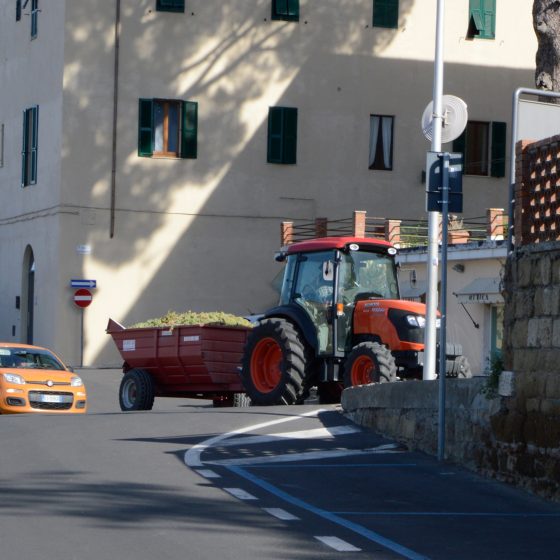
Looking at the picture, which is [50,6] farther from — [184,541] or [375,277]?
[184,541]

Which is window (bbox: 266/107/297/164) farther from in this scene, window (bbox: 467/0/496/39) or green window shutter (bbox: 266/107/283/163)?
window (bbox: 467/0/496/39)

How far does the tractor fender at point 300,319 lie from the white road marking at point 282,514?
1025cm

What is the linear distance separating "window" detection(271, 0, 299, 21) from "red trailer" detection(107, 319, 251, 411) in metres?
19.0

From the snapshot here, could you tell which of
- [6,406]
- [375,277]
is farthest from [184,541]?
[6,406]

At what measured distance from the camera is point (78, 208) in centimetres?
4094

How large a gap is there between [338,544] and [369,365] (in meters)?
10.9

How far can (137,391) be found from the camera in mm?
24969

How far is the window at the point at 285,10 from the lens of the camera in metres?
42.5

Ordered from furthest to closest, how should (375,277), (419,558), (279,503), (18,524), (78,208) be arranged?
(78,208) → (375,277) → (279,503) → (18,524) → (419,558)

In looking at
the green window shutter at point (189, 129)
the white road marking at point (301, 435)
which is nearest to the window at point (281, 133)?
the green window shutter at point (189, 129)

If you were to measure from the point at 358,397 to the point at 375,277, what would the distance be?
450cm

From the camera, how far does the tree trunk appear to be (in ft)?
100

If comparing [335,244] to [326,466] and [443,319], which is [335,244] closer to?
[443,319]

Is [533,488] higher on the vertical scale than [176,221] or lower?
lower
